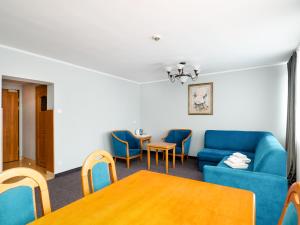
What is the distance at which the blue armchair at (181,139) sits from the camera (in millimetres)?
4547

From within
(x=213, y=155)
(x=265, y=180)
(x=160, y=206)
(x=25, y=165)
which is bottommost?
(x=25, y=165)

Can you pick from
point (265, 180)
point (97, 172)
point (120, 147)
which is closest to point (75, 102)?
point (120, 147)

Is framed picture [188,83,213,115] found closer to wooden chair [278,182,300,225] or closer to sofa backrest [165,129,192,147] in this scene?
sofa backrest [165,129,192,147]

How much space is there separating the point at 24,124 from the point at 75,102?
7.42 ft

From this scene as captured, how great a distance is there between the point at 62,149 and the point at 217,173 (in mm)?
3061

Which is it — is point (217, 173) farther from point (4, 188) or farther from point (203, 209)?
point (4, 188)

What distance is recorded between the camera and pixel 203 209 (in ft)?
3.35

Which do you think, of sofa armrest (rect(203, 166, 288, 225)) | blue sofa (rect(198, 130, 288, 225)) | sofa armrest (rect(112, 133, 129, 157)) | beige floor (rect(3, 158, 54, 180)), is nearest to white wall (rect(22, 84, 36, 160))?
beige floor (rect(3, 158, 54, 180))

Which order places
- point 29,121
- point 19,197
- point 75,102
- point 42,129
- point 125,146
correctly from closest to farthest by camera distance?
1. point 19,197
2. point 75,102
3. point 42,129
4. point 125,146
5. point 29,121

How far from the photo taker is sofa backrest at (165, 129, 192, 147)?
495cm

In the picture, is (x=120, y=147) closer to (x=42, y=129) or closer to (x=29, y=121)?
(x=42, y=129)

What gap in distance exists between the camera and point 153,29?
2.30 metres

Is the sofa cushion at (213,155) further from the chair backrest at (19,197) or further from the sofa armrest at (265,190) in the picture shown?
the chair backrest at (19,197)

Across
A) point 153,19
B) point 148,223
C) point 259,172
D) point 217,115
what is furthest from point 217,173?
point 217,115
